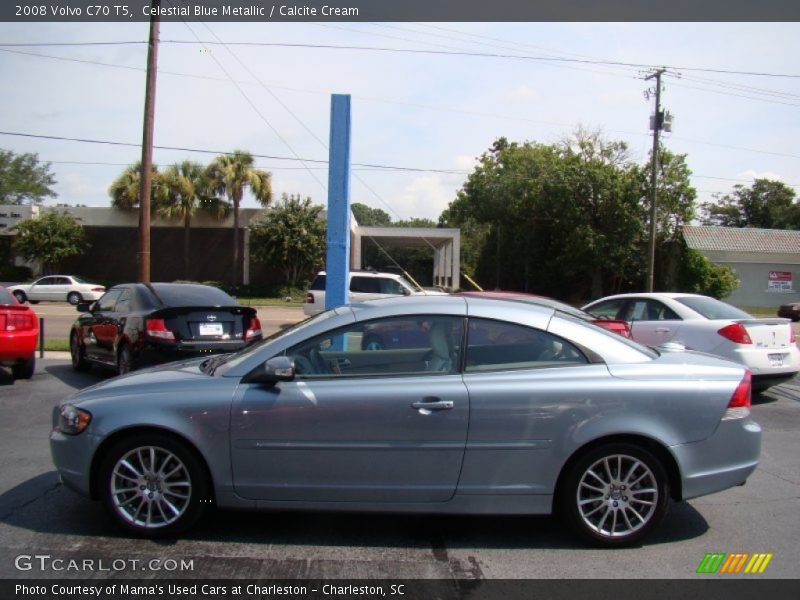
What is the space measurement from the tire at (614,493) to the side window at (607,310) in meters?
6.16

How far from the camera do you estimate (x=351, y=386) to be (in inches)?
167

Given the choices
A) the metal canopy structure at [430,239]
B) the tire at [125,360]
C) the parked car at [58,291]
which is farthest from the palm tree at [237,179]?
the tire at [125,360]

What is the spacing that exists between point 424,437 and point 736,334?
6133mm

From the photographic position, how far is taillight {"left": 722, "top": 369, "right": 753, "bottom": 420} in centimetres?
432

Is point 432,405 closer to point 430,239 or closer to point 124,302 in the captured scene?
point 124,302

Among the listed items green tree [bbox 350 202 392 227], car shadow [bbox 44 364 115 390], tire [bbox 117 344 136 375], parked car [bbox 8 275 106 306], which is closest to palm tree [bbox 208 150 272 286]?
parked car [bbox 8 275 106 306]

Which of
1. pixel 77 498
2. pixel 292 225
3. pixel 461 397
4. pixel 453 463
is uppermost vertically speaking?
pixel 292 225

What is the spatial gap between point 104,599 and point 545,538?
8.61 feet

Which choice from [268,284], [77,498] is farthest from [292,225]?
[77,498]

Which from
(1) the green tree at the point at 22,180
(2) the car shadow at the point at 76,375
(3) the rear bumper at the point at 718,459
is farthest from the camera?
(1) the green tree at the point at 22,180

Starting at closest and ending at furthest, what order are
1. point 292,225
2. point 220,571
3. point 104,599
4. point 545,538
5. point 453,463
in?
point 104,599 < point 220,571 < point 453,463 < point 545,538 < point 292,225

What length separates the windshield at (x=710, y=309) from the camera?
9.09m

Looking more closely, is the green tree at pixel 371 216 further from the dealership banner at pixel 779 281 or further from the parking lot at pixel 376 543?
the parking lot at pixel 376 543

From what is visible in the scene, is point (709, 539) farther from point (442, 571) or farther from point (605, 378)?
point (442, 571)
